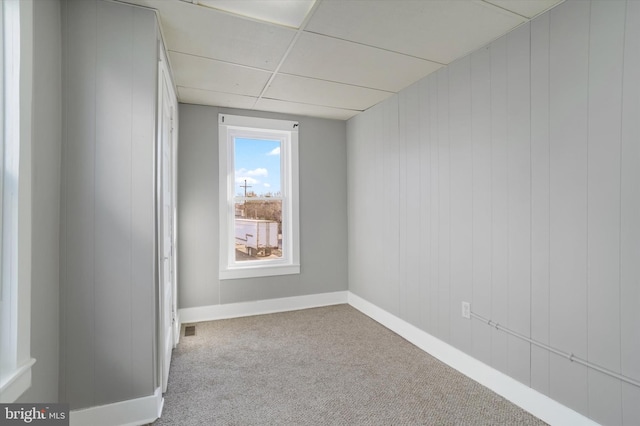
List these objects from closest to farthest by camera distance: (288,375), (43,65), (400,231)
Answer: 1. (43,65)
2. (288,375)
3. (400,231)

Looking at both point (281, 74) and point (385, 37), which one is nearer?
point (385, 37)

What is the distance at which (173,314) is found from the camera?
2875 millimetres

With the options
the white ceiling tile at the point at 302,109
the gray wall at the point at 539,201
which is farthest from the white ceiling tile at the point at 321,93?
the gray wall at the point at 539,201

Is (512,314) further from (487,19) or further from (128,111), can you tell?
(128,111)

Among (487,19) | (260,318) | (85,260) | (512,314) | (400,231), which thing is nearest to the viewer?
(85,260)

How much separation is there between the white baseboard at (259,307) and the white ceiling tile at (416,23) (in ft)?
9.53

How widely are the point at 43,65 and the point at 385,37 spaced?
1.94 m

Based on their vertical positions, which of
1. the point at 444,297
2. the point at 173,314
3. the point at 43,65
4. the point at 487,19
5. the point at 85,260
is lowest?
the point at 173,314

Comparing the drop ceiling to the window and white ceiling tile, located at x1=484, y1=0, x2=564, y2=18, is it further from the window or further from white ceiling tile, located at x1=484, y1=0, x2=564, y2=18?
the window

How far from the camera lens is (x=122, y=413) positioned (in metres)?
1.80

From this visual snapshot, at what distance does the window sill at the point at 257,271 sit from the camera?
3.64 m

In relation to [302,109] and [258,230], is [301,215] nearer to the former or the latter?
[258,230]

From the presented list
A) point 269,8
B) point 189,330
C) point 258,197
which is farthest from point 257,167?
point 269,8

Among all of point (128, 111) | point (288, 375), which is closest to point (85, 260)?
point (128, 111)
